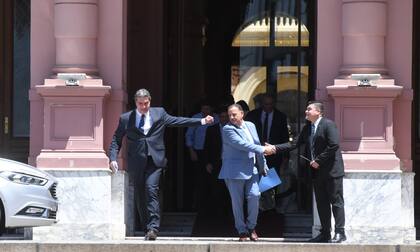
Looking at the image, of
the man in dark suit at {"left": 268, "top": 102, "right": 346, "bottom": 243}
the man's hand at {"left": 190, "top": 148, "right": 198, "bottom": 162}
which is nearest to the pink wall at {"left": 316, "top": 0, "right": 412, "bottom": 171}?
the man in dark suit at {"left": 268, "top": 102, "right": 346, "bottom": 243}

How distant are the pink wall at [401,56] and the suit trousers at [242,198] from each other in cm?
214

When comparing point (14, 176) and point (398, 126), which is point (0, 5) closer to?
point (14, 176)

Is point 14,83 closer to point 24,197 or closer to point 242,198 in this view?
point 24,197

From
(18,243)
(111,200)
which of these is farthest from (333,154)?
(18,243)

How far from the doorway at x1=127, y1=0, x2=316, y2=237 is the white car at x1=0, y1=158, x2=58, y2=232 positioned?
4.50 metres

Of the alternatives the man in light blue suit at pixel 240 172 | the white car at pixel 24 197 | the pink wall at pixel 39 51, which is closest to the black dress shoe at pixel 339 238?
the man in light blue suit at pixel 240 172

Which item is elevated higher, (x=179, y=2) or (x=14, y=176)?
(x=179, y=2)

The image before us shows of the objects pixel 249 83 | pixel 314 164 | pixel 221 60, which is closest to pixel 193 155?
pixel 249 83

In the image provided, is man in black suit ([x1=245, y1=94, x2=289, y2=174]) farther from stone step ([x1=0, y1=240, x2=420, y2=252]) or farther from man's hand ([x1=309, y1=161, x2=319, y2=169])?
stone step ([x1=0, y1=240, x2=420, y2=252])

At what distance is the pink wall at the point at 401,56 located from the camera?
55.8 ft

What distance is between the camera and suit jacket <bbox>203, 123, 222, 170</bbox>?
18562mm

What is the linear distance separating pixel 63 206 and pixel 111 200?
663 millimetres

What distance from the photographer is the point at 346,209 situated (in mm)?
16703

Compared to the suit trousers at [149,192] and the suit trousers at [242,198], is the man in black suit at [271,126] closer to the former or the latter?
the suit trousers at [242,198]
